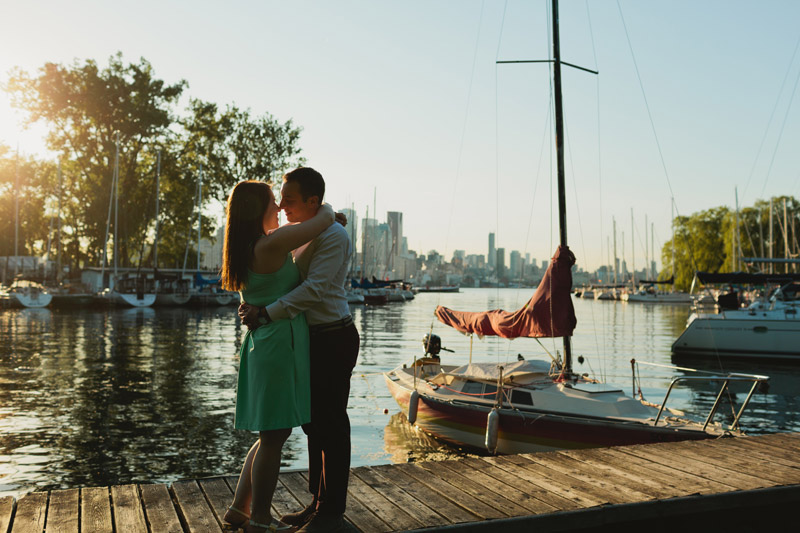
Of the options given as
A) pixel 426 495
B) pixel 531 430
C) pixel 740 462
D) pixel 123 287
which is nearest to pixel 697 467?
pixel 740 462

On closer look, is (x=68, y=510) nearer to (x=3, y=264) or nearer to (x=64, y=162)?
(x=64, y=162)

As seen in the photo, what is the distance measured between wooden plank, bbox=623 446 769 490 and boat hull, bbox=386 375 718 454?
4.54m

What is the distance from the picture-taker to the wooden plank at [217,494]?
186 inches

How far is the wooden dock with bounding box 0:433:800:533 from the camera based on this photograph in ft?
14.8

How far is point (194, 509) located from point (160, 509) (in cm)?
23

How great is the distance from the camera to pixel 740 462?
20.8 ft

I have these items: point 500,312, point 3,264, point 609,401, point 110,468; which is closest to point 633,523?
point 609,401

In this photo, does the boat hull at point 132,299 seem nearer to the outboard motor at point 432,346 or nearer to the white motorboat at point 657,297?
the outboard motor at point 432,346

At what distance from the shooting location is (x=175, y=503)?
4.88 metres

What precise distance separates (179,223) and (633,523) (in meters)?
71.8

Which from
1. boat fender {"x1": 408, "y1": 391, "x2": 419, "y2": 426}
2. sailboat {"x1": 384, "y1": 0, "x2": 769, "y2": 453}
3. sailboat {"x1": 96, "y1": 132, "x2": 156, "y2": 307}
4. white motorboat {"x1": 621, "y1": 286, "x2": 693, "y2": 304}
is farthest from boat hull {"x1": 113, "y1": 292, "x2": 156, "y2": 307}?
white motorboat {"x1": 621, "y1": 286, "x2": 693, "y2": 304}

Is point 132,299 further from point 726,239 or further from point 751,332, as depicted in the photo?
point 726,239

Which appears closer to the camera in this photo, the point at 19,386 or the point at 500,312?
the point at 500,312

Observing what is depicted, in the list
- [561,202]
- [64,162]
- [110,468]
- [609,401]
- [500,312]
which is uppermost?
[64,162]
